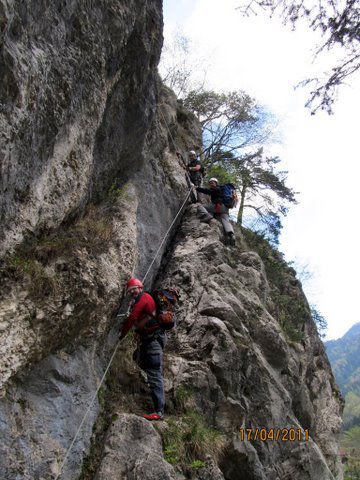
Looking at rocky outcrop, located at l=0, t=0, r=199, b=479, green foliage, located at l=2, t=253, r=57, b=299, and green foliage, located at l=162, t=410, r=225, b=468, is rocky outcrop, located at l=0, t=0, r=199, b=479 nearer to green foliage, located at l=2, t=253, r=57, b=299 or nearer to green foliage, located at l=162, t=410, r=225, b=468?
green foliage, located at l=2, t=253, r=57, b=299

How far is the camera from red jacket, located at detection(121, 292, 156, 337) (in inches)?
309

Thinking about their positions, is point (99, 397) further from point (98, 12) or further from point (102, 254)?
point (98, 12)

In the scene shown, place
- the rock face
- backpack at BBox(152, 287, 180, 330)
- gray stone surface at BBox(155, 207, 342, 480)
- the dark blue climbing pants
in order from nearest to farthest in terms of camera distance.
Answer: the rock face → the dark blue climbing pants → backpack at BBox(152, 287, 180, 330) → gray stone surface at BBox(155, 207, 342, 480)

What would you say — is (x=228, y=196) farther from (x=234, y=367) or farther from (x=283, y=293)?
(x=283, y=293)

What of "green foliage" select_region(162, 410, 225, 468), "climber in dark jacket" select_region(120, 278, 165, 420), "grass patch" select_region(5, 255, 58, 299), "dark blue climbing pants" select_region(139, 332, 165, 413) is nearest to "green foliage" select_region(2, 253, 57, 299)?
"grass patch" select_region(5, 255, 58, 299)

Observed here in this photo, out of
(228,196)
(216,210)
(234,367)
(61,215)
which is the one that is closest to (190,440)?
(234,367)

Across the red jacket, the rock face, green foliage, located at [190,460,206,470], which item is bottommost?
green foliage, located at [190,460,206,470]

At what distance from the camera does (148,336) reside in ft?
25.8

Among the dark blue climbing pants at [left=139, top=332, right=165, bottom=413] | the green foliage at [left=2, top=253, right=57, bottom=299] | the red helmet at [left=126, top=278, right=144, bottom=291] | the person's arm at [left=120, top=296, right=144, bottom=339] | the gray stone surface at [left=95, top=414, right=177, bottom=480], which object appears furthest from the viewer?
the red helmet at [left=126, top=278, right=144, bottom=291]

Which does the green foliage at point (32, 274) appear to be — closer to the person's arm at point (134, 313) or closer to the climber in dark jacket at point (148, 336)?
the person's arm at point (134, 313)

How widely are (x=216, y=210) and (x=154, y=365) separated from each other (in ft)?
23.6

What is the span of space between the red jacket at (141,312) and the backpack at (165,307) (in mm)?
177
